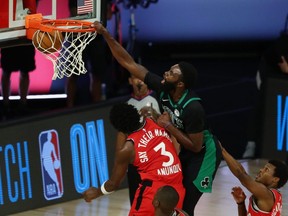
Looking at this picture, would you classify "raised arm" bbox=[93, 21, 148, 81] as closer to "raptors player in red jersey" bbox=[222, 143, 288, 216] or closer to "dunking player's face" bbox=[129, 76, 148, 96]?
"raptors player in red jersey" bbox=[222, 143, 288, 216]

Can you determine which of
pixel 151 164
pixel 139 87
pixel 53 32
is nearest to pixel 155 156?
pixel 151 164

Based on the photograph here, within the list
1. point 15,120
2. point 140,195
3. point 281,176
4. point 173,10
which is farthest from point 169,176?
point 173,10

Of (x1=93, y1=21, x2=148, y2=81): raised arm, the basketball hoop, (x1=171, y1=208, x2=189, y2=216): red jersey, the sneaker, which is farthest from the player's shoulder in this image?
the sneaker

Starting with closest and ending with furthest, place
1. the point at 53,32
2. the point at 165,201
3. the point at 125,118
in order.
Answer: the point at 165,201 < the point at 125,118 < the point at 53,32

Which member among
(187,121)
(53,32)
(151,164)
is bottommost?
(151,164)

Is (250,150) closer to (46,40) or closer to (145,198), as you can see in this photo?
(46,40)

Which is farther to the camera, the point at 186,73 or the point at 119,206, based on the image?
the point at 119,206

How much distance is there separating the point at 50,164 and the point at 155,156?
2926 millimetres

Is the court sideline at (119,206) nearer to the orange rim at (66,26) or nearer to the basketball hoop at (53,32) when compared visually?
the basketball hoop at (53,32)

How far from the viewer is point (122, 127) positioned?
592cm

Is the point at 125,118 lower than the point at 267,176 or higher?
higher

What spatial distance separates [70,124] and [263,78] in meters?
2.61

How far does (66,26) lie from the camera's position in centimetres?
658

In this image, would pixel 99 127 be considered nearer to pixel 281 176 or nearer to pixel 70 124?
pixel 70 124
